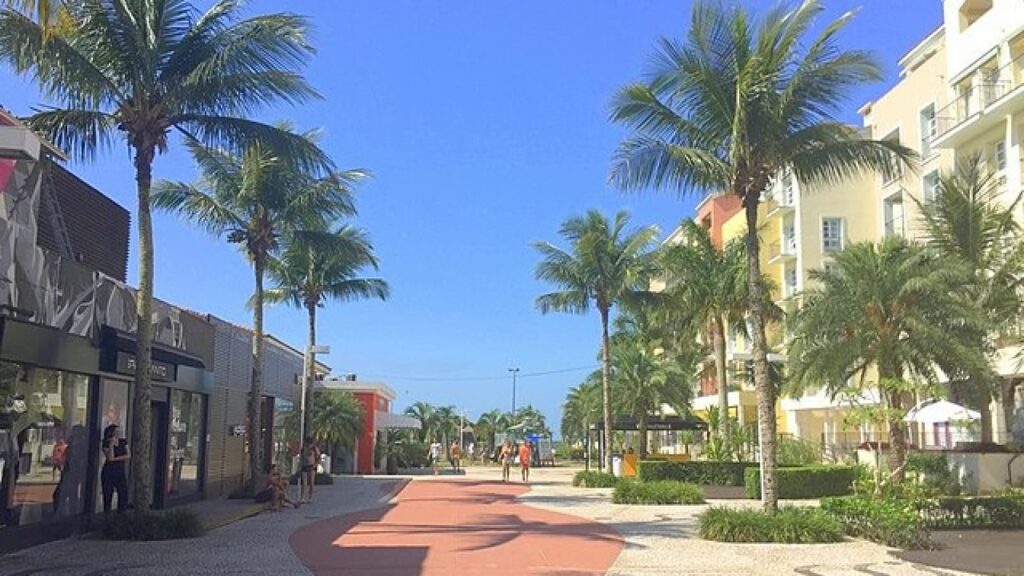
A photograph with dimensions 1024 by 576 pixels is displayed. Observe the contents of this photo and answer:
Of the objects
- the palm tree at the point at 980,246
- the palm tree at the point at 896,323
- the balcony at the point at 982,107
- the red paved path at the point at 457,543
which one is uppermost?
the balcony at the point at 982,107

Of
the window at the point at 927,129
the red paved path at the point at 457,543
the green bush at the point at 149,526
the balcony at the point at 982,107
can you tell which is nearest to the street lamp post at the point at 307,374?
the red paved path at the point at 457,543

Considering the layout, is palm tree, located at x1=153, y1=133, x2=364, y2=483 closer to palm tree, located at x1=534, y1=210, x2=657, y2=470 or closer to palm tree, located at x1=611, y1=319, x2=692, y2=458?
palm tree, located at x1=534, y1=210, x2=657, y2=470

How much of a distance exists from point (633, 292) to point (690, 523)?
15.6m

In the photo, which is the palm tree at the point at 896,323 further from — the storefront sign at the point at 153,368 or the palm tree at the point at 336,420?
the palm tree at the point at 336,420

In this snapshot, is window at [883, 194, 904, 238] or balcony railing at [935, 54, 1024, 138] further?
window at [883, 194, 904, 238]

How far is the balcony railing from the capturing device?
3055 centimetres

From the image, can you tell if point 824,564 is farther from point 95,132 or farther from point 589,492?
point 589,492

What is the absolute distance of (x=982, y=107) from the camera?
32125mm

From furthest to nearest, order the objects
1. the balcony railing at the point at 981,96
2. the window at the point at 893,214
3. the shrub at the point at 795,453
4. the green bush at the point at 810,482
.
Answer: the window at the point at 893,214, the shrub at the point at 795,453, the balcony railing at the point at 981,96, the green bush at the point at 810,482

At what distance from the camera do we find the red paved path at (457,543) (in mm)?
12375

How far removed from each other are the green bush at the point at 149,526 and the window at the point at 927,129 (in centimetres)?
3360

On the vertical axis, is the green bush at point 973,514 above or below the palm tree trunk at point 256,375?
below

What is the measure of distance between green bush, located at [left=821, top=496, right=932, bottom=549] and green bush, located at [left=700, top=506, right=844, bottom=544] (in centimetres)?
35

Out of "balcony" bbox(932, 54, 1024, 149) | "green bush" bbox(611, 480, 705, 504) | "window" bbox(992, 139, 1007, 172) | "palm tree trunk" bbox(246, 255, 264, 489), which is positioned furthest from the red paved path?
"window" bbox(992, 139, 1007, 172)
